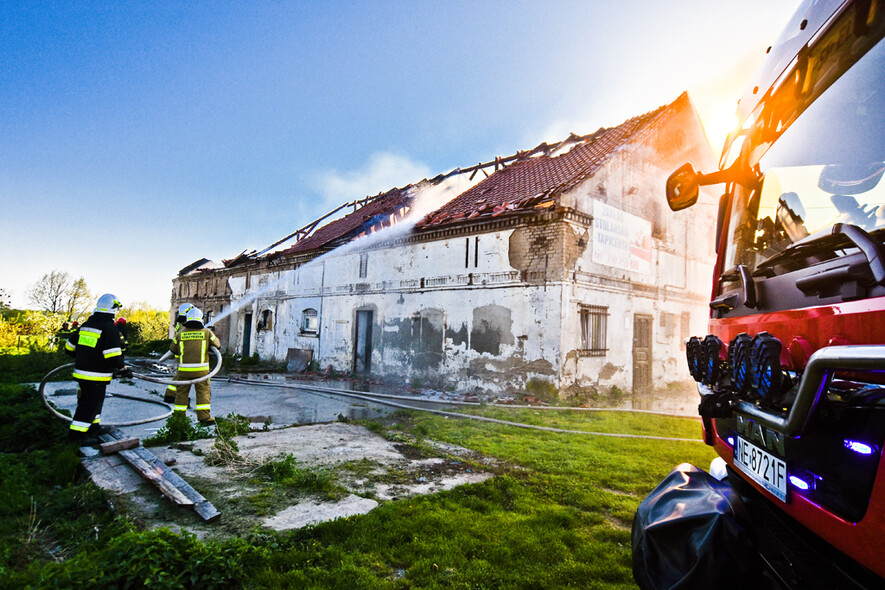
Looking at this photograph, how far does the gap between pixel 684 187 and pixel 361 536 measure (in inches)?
125

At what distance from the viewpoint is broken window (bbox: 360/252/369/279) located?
585 inches

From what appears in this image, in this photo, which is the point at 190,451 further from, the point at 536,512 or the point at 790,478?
the point at 790,478

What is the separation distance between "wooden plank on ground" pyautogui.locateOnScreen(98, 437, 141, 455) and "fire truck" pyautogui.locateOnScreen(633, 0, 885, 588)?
525 cm

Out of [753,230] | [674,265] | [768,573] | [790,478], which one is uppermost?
[674,265]

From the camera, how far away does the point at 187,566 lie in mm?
2436

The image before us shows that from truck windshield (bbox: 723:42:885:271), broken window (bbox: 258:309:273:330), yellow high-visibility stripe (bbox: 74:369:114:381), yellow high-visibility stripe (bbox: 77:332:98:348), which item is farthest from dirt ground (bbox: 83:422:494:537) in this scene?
broken window (bbox: 258:309:273:330)

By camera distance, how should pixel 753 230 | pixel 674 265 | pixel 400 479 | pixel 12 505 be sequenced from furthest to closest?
1. pixel 674 265
2. pixel 400 479
3. pixel 12 505
4. pixel 753 230

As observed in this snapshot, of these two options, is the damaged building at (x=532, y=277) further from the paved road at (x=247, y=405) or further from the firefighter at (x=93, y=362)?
the firefighter at (x=93, y=362)

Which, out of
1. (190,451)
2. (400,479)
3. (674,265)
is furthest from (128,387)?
(674,265)

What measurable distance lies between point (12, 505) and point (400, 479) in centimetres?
314

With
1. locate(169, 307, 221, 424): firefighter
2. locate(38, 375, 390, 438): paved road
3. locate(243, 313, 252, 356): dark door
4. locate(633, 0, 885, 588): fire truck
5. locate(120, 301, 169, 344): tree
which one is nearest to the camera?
locate(633, 0, 885, 588): fire truck

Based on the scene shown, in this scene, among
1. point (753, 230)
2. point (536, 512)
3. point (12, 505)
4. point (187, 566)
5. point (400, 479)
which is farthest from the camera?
point (400, 479)

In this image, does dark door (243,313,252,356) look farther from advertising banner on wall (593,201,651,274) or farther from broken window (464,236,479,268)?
advertising banner on wall (593,201,651,274)

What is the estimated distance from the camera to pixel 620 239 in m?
11.9
